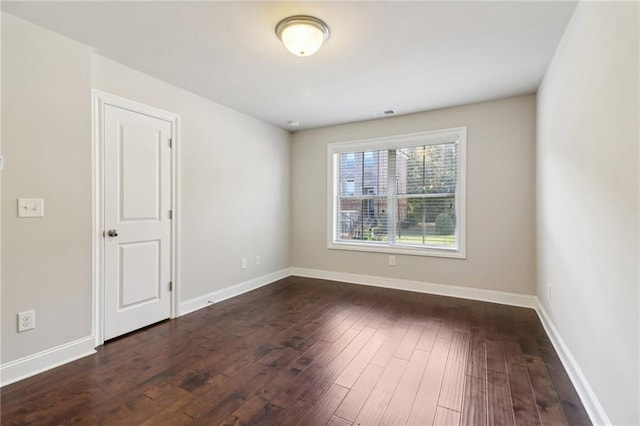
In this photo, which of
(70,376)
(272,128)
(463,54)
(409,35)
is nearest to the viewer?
(70,376)

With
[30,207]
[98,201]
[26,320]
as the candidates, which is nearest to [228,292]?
[98,201]

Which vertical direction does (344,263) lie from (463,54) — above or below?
below

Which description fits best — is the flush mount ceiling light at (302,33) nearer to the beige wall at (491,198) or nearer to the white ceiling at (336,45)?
the white ceiling at (336,45)

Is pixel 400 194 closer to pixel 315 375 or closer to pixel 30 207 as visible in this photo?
pixel 315 375

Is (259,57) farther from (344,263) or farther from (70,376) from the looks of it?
(344,263)

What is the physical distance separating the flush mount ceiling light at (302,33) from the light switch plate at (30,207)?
7.04 ft

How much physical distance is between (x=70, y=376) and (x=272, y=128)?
3777 millimetres

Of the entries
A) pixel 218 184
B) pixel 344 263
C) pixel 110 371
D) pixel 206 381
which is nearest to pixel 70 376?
pixel 110 371

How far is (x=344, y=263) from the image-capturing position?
4738 millimetres

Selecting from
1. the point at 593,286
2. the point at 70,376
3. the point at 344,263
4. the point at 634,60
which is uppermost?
the point at 634,60

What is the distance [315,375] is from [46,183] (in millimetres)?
2423

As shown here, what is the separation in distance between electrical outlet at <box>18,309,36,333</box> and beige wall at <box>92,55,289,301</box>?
51.1 inches

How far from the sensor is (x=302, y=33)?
82.7 inches

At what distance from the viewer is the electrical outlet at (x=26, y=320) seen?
6.78ft
